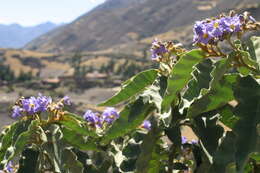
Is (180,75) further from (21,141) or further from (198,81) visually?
(21,141)

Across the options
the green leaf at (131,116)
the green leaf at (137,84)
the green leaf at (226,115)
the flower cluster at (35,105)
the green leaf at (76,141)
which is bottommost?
the green leaf at (76,141)

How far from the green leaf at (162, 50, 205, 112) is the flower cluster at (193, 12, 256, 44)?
0.09 m

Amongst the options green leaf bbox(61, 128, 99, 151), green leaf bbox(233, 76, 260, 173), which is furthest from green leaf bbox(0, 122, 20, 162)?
green leaf bbox(233, 76, 260, 173)

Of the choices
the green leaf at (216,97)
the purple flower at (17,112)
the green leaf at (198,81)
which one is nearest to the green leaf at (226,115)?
the green leaf at (216,97)

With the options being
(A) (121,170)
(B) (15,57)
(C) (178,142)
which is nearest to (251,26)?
(C) (178,142)

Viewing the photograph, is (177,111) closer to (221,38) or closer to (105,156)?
(221,38)

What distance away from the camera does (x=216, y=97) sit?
2363 mm

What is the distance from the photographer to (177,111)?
2557 millimetres

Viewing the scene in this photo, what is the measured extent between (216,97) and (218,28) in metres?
0.37

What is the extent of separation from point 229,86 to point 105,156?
3.49 feet

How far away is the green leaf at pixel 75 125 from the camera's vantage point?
2.79m

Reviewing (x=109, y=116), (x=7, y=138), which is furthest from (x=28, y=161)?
(x=109, y=116)

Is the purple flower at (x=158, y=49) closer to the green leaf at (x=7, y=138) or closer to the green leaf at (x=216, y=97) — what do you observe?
the green leaf at (x=216, y=97)

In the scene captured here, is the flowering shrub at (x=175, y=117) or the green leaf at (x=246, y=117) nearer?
the green leaf at (x=246, y=117)
